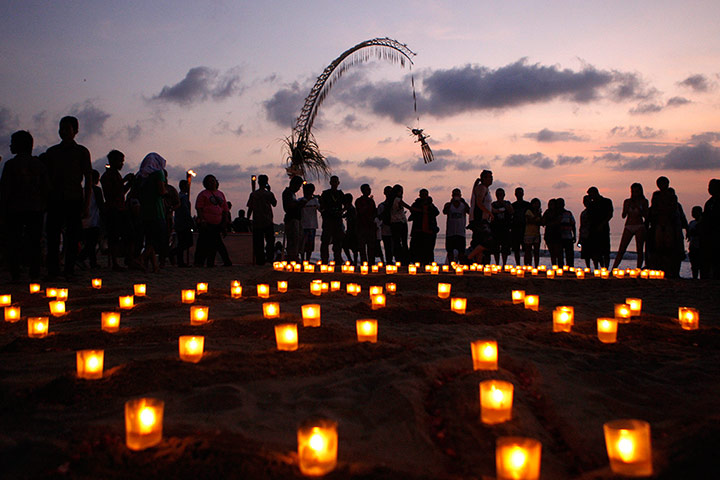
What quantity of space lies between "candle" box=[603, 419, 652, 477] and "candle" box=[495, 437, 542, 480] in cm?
31

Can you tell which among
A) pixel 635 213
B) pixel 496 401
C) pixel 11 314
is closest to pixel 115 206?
pixel 11 314

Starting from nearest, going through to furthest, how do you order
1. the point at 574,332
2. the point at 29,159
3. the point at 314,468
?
the point at 314,468
the point at 574,332
the point at 29,159

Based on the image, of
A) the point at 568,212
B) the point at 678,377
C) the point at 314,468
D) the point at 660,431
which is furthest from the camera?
the point at 568,212

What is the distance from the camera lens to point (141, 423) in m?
1.85

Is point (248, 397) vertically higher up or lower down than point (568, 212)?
lower down

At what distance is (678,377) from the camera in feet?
9.27

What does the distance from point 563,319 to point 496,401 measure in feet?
6.25

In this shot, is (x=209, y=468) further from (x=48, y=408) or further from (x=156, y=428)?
(x=48, y=408)

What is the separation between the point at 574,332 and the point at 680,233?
21.2ft

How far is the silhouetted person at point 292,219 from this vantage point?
33.0ft

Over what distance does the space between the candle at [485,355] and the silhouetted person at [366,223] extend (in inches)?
300

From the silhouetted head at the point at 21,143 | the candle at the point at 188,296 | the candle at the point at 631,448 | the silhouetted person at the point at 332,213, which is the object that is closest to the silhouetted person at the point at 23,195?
the silhouetted head at the point at 21,143

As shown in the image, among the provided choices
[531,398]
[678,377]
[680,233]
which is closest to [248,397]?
[531,398]

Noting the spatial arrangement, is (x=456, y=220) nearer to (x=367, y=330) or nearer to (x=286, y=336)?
(x=367, y=330)
